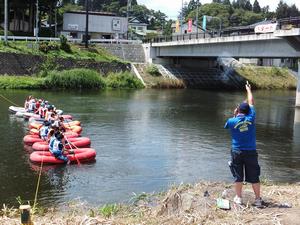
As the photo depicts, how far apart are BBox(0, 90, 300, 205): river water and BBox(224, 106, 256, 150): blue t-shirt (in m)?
5.40

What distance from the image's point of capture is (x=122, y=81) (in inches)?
2122

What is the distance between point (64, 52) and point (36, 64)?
4.85 meters

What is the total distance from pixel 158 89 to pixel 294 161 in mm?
36185

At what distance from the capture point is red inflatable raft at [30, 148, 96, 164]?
17312 millimetres

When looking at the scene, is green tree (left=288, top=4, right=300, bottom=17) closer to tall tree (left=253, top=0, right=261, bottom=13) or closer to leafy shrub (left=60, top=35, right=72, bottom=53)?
tall tree (left=253, top=0, right=261, bottom=13)

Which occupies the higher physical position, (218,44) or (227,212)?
(218,44)

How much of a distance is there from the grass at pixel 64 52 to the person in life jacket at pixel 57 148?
36.5m

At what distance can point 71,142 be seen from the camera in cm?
1981

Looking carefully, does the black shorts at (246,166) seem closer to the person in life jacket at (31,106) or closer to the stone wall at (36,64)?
the person in life jacket at (31,106)

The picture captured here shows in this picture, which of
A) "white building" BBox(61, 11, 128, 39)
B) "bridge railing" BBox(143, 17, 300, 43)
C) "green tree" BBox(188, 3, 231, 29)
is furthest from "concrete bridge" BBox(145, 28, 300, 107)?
"green tree" BBox(188, 3, 231, 29)

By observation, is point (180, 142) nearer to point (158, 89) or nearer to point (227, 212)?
point (227, 212)

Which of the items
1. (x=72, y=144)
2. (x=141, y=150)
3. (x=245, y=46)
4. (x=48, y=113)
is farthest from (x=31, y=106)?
(x=245, y=46)

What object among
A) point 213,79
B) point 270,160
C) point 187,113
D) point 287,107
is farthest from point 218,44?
point 270,160

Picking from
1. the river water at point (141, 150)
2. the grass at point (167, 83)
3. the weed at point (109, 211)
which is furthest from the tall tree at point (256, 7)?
the weed at point (109, 211)
